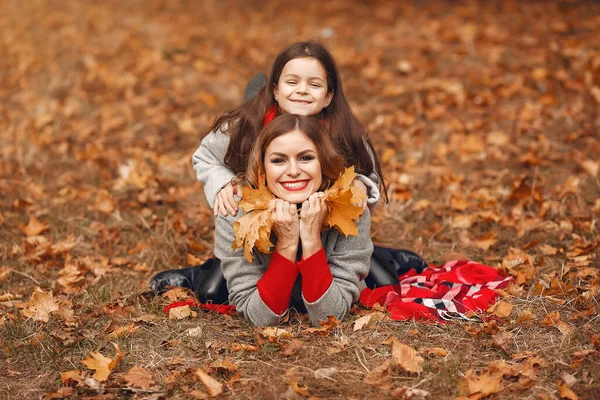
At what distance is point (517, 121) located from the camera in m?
6.46

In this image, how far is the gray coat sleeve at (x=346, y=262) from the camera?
3477 mm

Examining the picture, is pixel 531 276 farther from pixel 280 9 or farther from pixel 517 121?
pixel 280 9

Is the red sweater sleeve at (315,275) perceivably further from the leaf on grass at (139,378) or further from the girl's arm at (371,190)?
the leaf on grass at (139,378)

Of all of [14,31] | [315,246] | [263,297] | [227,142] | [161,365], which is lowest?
[161,365]

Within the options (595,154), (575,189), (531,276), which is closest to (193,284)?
(531,276)

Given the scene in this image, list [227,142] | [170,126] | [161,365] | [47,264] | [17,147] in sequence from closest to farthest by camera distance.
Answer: [161,365], [227,142], [47,264], [17,147], [170,126]

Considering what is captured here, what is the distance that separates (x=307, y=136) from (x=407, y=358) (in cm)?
115

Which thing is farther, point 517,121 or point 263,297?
point 517,121

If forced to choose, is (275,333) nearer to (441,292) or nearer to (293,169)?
(293,169)

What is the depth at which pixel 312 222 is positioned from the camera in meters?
3.31

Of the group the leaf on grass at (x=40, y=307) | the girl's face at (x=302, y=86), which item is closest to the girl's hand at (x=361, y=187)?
the girl's face at (x=302, y=86)

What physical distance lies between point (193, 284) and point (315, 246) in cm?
107

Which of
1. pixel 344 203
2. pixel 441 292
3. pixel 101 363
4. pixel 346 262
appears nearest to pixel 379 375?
pixel 346 262

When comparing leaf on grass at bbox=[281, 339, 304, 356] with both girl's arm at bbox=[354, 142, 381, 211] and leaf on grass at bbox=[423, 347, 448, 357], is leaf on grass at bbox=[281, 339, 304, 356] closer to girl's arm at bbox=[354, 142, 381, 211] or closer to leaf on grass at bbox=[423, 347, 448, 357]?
leaf on grass at bbox=[423, 347, 448, 357]
